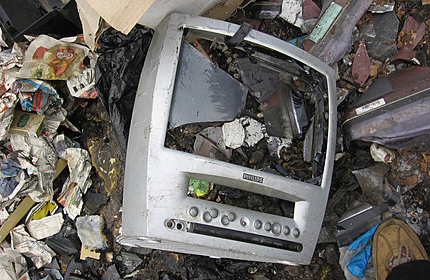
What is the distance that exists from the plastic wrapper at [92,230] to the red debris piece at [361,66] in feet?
6.97

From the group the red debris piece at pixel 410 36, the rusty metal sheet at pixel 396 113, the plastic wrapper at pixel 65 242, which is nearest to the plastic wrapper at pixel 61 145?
the plastic wrapper at pixel 65 242

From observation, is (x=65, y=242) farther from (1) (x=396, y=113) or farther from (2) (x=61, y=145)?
(1) (x=396, y=113)

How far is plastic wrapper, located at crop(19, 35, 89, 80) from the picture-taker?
7.75 ft

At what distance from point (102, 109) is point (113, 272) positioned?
3.95ft

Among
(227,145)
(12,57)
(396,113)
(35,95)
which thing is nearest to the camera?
(227,145)

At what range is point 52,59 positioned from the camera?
2.44 metres

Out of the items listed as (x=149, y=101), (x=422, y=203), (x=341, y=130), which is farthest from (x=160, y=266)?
(x=422, y=203)

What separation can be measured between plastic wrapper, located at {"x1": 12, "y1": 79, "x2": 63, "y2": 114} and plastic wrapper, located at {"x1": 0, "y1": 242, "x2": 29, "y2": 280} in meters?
1.10

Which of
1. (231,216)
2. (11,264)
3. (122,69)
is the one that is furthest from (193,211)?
(11,264)

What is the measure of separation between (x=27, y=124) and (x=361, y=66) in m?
2.40

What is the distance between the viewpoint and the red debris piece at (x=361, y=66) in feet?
8.41

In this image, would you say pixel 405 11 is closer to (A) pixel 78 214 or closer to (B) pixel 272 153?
(B) pixel 272 153

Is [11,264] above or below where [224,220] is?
below

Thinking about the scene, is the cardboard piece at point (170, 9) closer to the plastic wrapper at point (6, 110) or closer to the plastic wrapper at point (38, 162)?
the plastic wrapper at point (6, 110)
